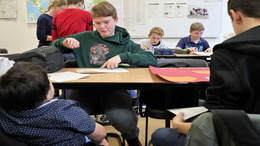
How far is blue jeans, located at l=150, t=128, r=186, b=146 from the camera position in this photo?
2.98 ft

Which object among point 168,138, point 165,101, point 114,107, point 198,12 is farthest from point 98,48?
point 198,12

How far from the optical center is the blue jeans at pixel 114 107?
4.19 ft

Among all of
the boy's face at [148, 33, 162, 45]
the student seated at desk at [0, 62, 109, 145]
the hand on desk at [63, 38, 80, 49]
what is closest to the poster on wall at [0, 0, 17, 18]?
Result: the boy's face at [148, 33, 162, 45]

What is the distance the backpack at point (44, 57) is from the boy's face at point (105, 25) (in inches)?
14.0

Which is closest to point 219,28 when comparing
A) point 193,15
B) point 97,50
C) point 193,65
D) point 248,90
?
point 193,15

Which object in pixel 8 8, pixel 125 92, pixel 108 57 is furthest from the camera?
pixel 8 8

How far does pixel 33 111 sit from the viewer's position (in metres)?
0.74

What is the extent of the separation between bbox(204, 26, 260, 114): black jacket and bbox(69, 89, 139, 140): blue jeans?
0.64 m

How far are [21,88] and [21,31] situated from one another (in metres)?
4.38

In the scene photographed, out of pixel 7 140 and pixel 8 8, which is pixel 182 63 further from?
pixel 8 8

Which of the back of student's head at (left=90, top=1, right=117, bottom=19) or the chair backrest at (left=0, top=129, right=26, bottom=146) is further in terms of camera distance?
the back of student's head at (left=90, top=1, right=117, bottom=19)

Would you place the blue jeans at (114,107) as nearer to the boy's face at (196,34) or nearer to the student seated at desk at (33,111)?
the student seated at desk at (33,111)

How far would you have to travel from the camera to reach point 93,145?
84 cm

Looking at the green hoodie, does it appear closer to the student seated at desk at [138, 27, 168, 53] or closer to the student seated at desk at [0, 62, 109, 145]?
the student seated at desk at [0, 62, 109, 145]
